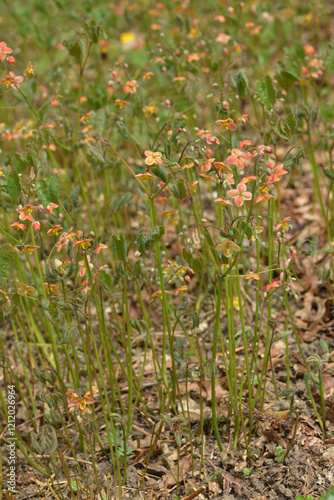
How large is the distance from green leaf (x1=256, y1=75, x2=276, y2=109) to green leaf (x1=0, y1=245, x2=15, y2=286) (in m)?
1.02

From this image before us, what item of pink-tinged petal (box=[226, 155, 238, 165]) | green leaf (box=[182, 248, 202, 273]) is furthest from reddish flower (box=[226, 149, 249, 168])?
green leaf (box=[182, 248, 202, 273])

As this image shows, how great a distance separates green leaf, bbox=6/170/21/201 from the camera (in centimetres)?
160

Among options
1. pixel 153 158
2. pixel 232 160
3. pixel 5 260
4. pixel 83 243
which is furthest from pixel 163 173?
pixel 5 260

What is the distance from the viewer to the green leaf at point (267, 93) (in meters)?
1.82

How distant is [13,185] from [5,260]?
0.80ft

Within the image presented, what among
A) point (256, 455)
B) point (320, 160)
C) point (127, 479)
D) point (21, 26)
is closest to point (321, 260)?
point (320, 160)

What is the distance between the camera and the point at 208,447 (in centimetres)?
189

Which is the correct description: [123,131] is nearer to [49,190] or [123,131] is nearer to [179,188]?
[49,190]

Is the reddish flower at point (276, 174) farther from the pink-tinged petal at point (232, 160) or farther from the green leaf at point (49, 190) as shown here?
the green leaf at point (49, 190)

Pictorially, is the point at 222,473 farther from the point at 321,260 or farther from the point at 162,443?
the point at 321,260

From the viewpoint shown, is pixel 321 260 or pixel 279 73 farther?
pixel 321 260

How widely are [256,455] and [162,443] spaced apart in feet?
1.16

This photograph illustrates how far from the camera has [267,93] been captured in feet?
6.03

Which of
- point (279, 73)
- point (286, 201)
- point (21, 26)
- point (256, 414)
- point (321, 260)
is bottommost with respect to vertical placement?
point (256, 414)
